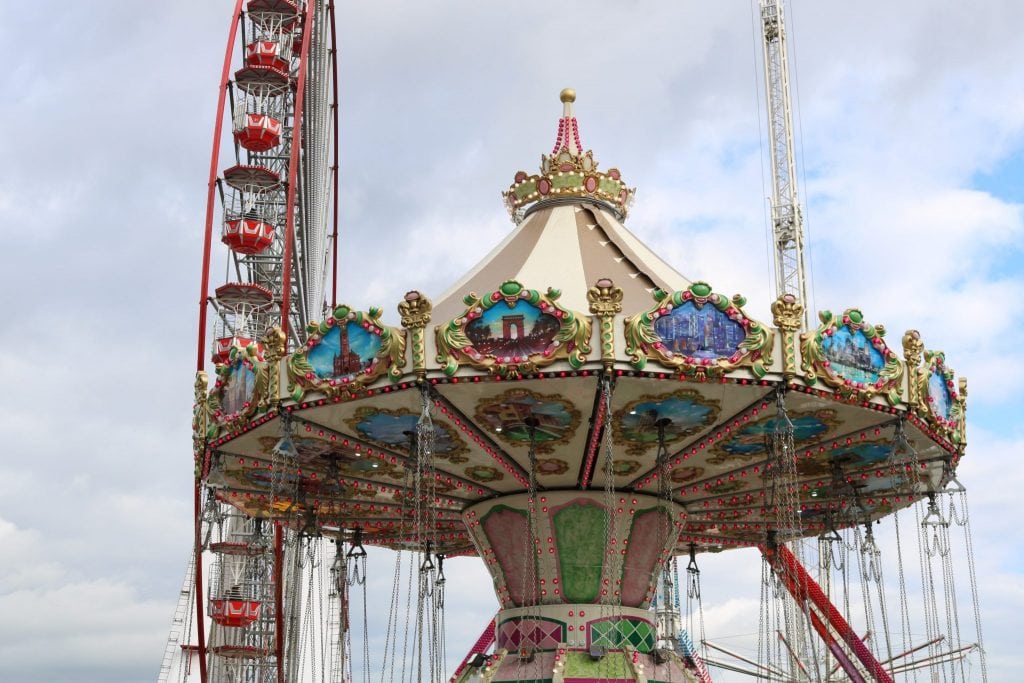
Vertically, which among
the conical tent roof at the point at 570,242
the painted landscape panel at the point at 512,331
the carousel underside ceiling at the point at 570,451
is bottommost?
the carousel underside ceiling at the point at 570,451

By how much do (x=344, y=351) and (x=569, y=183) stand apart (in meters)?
5.75

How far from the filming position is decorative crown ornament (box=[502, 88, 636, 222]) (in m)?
19.1

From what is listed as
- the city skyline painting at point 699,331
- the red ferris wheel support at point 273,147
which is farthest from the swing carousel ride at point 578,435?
the red ferris wheel support at point 273,147

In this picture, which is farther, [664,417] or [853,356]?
[664,417]

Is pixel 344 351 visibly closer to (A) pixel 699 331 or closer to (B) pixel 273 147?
(A) pixel 699 331

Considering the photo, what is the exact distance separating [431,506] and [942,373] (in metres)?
7.82

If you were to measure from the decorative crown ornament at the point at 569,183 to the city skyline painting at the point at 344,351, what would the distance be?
5.47m

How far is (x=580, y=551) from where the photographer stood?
1752 cm

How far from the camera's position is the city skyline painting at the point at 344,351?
1451cm

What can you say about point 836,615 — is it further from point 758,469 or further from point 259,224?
point 259,224

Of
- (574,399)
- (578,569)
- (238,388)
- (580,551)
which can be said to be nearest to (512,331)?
(574,399)

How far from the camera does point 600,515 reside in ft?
58.5

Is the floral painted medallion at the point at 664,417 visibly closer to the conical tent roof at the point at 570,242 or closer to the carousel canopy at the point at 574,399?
the carousel canopy at the point at 574,399

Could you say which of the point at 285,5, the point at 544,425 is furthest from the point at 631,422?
the point at 285,5
